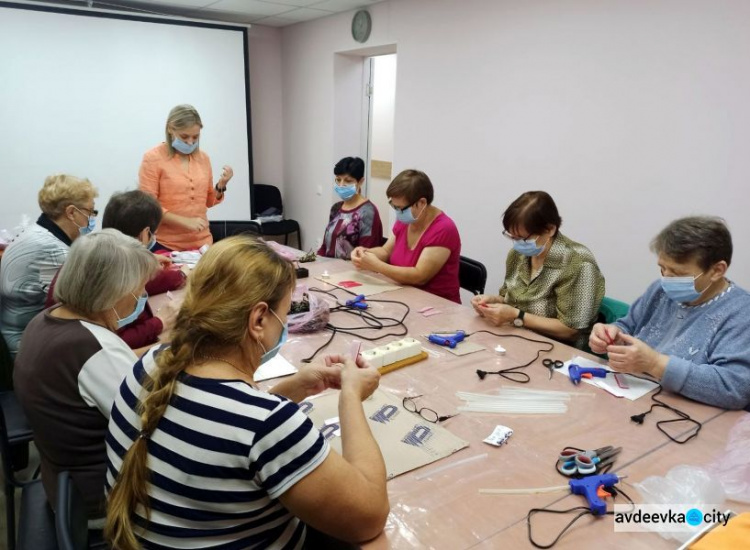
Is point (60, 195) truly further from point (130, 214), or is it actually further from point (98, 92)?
point (98, 92)

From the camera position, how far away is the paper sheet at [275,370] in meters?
1.67

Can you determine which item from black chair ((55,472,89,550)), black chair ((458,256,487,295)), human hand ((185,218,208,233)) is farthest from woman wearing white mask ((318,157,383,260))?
black chair ((55,472,89,550))

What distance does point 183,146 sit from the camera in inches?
125

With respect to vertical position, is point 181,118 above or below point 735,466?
above

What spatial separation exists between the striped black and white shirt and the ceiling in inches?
175

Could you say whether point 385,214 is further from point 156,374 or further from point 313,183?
point 156,374

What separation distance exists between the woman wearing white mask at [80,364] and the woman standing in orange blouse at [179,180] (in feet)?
5.96

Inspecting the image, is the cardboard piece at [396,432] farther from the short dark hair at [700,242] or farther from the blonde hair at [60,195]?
the blonde hair at [60,195]

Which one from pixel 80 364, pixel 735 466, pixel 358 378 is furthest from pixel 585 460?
pixel 80 364

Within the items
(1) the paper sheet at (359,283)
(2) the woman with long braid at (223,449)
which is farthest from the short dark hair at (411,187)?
(2) the woman with long braid at (223,449)

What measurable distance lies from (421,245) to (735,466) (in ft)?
5.77

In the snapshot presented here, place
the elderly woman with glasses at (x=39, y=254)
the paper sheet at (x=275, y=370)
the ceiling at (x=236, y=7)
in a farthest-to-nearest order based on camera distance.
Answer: the ceiling at (x=236, y=7) < the elderly woman with glasses at (x=39, y=254) < the paper sheet at (x=275, y=370)

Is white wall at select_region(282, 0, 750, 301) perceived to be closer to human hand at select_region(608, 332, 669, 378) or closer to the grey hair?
human hand at select_region(608, 332, 669, 378)

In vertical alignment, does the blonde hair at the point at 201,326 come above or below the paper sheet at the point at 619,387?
above
